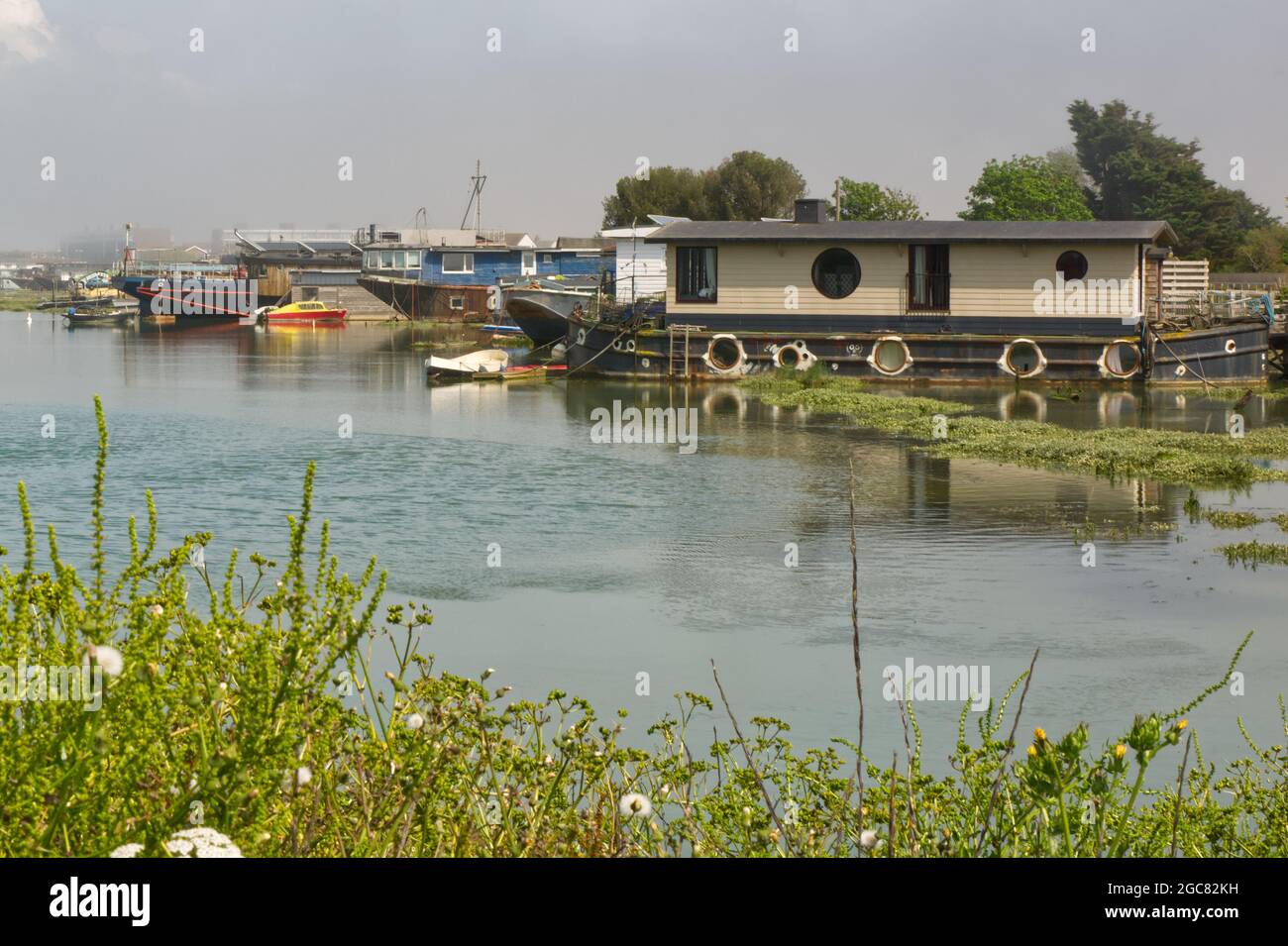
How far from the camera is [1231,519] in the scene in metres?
15.3

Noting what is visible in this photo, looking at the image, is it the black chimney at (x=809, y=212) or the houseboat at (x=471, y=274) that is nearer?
the black chimney at (x=809, y=212)

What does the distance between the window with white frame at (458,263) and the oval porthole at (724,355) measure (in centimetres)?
3843

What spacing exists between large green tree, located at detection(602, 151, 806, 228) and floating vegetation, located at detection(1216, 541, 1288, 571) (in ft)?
222

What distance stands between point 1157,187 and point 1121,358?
143ft

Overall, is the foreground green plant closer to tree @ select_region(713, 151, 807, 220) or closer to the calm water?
the calm water

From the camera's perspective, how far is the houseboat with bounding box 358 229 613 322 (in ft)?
220

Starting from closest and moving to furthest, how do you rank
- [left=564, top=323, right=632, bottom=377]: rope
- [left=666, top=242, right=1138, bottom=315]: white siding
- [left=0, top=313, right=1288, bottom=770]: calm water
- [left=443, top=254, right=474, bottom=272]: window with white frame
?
[left=0, top=313, right=1288, bottom=770]: calm water, [left=666, top=242, right=1138, bottom=315]: white siding, [left=564, top=323, right=632, bottom=377]: rope, [left=443, top=254, right=474, bottom=272]: window with white frame

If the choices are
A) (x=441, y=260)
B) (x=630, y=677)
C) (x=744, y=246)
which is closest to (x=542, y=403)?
(x=744, y=246)

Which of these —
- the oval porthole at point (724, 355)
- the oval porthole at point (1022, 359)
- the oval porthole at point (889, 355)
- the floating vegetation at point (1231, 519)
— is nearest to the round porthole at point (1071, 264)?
the oval porthole at point (1022, 359)

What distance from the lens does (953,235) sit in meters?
32.6

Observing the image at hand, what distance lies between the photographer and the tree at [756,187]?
81.6 m

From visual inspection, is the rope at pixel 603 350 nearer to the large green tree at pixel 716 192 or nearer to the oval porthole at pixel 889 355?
the oval porthole at pixel 889 355

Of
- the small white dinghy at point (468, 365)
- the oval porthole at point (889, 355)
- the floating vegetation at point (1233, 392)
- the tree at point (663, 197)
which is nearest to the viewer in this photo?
the floating vegetation at point (1233, 392)

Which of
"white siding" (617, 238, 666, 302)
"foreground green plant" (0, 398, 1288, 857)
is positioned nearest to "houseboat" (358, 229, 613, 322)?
"white siding" (617, 238, 666, 302)
